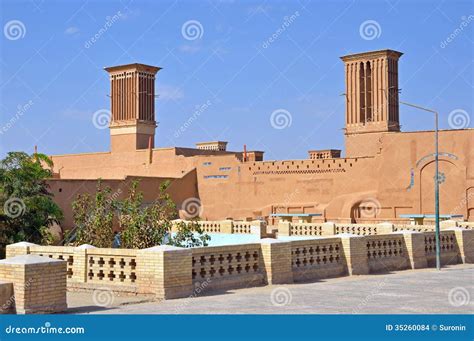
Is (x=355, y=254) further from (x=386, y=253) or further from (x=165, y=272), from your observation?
(x=165, y=272)

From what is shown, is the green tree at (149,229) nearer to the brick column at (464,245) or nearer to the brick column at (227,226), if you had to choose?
the brick column at (464,245)

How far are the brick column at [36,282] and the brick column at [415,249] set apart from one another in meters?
10.3

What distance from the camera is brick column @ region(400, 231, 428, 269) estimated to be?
18578 millimetres

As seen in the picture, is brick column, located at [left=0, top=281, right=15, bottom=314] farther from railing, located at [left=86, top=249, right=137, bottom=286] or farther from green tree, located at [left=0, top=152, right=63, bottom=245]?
green tree, located at [left=0, top=152, right=63, bottom=245]

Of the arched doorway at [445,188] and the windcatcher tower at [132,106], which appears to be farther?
the windcatcher tower at [132,106]

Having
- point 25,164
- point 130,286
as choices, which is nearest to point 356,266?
point 130,286

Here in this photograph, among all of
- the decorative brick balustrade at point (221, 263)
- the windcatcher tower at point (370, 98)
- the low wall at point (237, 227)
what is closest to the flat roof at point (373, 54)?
the windcatcher tower at point (370, 98)

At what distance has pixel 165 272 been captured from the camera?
41.1ft

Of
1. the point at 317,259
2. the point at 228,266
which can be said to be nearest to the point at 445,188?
the point at 317,259

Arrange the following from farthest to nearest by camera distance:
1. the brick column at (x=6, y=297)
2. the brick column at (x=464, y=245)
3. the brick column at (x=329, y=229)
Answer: the brick column at (x=329, y=229) → the brick column at (x=464, y=245) → the brick column at (x=6, y=297)

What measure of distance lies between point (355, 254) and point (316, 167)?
28.7m

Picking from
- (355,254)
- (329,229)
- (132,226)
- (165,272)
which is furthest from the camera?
(329,229)

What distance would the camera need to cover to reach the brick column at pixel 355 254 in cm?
1659

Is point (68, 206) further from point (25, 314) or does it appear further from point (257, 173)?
point (25, 314)
